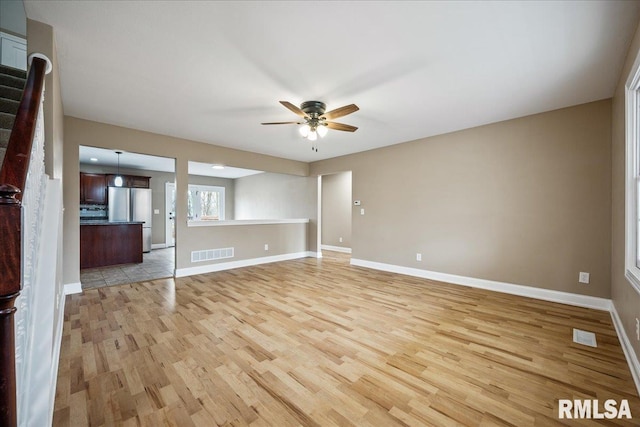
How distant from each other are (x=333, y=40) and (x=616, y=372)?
129 inches

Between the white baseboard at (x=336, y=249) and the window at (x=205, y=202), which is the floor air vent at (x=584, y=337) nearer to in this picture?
the white baseboard at (x=336, y=249)

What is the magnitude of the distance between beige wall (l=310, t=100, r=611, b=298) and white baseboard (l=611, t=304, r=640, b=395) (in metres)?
0.69

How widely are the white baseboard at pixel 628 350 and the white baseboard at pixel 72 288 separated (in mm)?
5880

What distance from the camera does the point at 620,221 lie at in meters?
2.62

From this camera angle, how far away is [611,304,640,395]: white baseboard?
5.99 feet

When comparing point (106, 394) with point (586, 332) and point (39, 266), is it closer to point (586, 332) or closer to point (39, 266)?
point (39, 266)

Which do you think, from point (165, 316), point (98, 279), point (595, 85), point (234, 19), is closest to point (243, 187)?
point (98, 279)

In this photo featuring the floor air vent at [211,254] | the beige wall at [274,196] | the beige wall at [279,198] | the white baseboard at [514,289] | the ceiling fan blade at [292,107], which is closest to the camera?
the ceiling fan blade at [292,107]

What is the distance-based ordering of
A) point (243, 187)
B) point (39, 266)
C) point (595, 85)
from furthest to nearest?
point (243, 187)
point (595, 85)
point (39, 266)

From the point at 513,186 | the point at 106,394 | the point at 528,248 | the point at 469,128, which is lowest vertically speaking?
the point at 106,394

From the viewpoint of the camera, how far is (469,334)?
8.30ft

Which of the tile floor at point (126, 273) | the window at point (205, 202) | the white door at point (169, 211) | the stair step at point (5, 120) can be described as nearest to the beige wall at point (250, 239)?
the tile floor at point (126, 273)

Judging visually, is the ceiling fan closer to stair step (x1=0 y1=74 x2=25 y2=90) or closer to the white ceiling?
the white ceiling

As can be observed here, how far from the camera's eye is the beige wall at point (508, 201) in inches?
126
